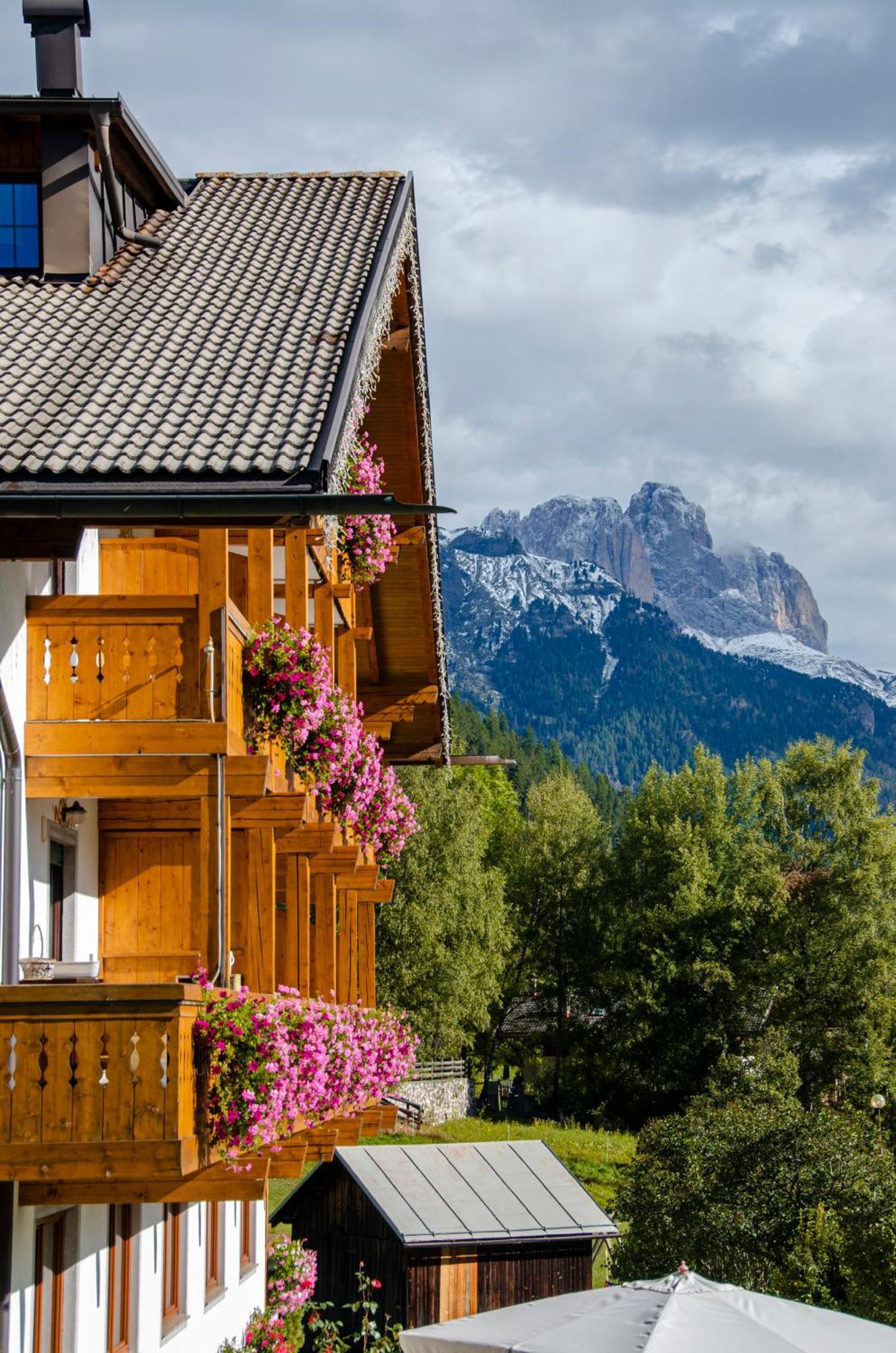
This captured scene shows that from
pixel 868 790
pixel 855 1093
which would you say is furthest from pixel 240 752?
pixel 868 790

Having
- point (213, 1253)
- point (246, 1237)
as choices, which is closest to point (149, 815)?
point (213, 1253)

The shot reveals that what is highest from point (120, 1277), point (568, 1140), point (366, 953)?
point (366, 953)

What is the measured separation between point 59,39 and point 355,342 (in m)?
4.79

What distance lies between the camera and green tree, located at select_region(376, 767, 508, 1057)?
1977 inches

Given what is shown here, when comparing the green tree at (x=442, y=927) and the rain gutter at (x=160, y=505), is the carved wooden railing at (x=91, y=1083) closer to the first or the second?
the rain gutter at (x=160, y=505)

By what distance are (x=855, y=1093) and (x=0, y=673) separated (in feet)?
139

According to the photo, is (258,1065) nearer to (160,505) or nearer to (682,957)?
(160,505)

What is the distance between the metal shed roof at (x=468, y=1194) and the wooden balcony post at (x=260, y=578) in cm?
1645

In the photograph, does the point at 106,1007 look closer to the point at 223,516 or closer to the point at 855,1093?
the point at 223,516

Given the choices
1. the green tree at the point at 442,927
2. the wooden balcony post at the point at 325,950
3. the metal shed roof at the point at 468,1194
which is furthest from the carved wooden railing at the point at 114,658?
the green tree at the point at 442,927

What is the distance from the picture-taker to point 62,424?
990 cm

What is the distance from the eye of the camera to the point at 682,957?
5447 centimetres

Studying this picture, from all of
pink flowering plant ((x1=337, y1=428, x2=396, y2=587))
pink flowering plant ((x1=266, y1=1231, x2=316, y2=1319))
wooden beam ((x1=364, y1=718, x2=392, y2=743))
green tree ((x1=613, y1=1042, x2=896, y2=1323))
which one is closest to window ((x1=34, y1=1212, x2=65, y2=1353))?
pink flowering plant ((x1=337, y1=428, x2=396, y2=587))

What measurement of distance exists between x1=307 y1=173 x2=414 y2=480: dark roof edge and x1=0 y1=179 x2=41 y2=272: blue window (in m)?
2.61
